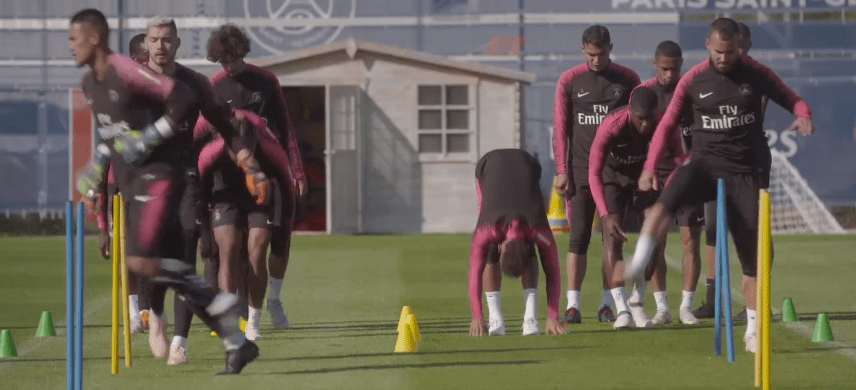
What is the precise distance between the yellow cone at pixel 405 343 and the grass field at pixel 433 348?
8 centimetres

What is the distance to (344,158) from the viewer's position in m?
26.8

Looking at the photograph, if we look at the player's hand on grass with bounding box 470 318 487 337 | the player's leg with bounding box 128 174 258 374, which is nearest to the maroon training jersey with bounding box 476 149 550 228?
the player's hand on grass with bounding box 470 318 487 337

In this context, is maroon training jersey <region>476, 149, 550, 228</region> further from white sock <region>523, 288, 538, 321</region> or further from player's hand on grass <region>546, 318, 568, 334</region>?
player's hand on grass <region>546, 318, 568, 334</region>

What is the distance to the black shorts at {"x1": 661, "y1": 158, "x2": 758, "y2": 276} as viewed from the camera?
30.3 feet

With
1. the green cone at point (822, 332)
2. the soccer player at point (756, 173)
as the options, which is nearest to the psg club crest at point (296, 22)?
the soccer player at point (756, 173)

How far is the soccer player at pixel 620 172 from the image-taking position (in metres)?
10.6

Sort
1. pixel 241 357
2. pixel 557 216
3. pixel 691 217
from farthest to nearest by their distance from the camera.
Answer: pixel 557 216
pixel 691 217
pixel 241 357

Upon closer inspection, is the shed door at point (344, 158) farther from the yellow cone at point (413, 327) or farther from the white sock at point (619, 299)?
the yellow cone at point (413, 327)

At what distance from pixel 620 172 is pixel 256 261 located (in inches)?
99.2

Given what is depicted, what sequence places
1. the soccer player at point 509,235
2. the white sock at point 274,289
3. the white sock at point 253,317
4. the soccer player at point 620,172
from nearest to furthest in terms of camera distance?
the soccer player at point 509,235 < the white sock at point 253,317 < the soccer player at point 620,172 < the white sock at point 274,289

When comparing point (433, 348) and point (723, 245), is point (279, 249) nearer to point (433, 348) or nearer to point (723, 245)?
point (433, 348)

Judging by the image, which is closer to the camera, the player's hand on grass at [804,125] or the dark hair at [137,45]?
the player's hand on grass at [804,125]

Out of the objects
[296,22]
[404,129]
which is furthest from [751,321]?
[296,22]

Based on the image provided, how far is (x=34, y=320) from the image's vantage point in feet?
40.5
